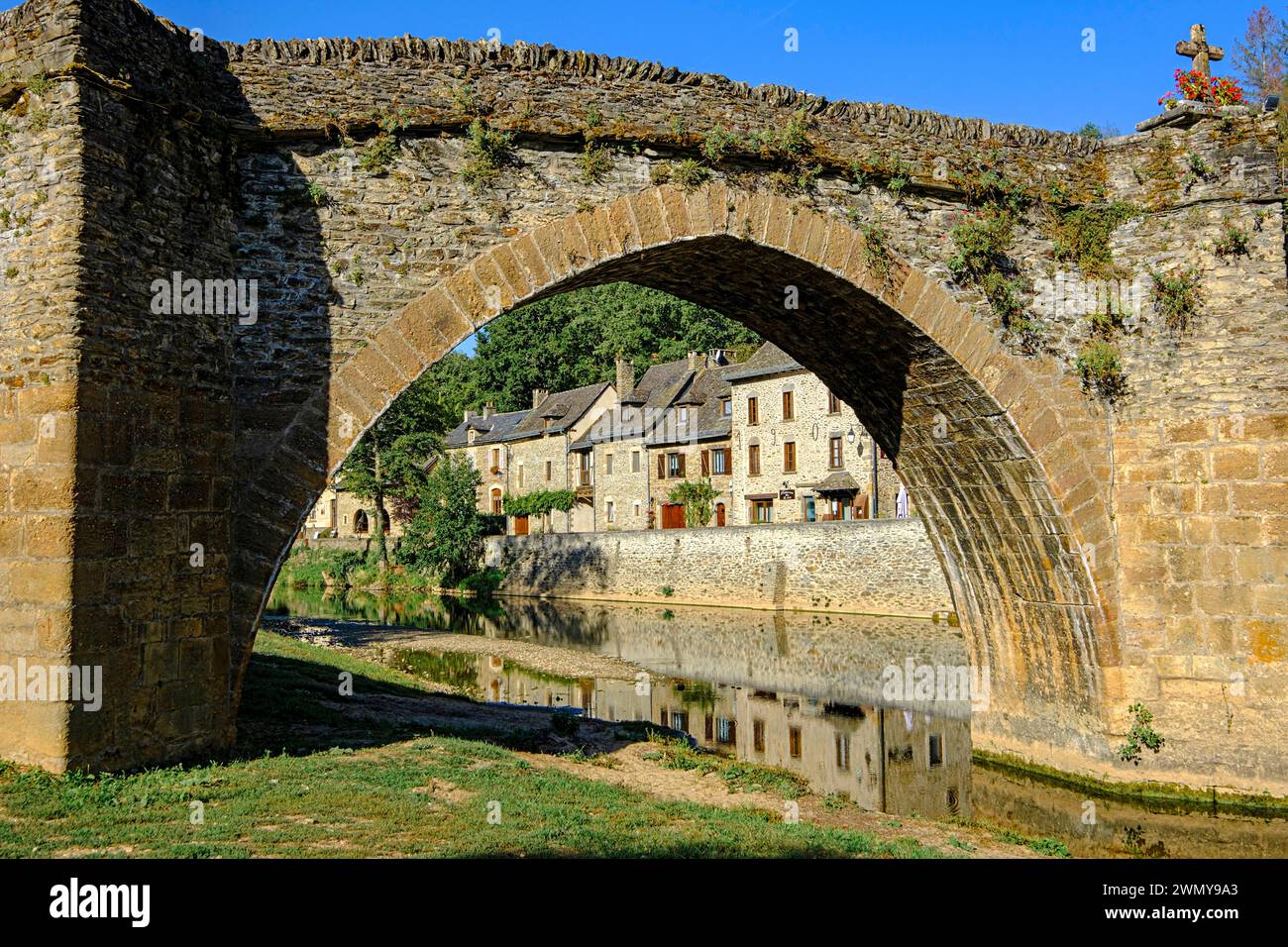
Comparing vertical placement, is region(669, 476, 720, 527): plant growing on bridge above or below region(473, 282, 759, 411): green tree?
below

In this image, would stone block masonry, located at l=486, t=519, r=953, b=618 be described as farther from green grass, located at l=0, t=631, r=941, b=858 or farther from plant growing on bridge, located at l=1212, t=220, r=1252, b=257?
green grass, located at l=0, t=631, r=941, b=858

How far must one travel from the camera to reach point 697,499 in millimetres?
41375

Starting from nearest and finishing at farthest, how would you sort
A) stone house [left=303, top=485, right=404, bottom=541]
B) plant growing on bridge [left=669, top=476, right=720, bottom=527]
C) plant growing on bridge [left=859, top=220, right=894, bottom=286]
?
plant growing on bridge [left=859, top=220, right=894, bottom=286], plant growing on bridge [left=669, top=476, right=720, bottom=527], stone house [left=303, top=485, right=404, bottom=541]

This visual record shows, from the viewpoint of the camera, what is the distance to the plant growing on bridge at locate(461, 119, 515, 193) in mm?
8930

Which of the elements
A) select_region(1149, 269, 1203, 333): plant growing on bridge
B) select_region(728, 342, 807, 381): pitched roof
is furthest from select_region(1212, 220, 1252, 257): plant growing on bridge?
select_region(728, 342, 807, 381): pitched roof

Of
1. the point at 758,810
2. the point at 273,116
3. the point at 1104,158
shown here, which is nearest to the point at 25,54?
the point at 273,116

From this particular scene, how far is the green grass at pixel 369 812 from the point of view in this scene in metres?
5.85

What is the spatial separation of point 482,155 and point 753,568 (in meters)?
23.1

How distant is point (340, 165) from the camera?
8672 mm

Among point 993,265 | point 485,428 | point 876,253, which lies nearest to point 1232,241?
point 993,265

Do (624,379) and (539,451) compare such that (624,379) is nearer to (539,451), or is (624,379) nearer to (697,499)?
(539,451)

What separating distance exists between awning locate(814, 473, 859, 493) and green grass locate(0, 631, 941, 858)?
25.9 meters

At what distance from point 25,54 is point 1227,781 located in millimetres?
11480

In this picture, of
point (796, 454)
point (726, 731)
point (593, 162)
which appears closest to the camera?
point (593, 162)
